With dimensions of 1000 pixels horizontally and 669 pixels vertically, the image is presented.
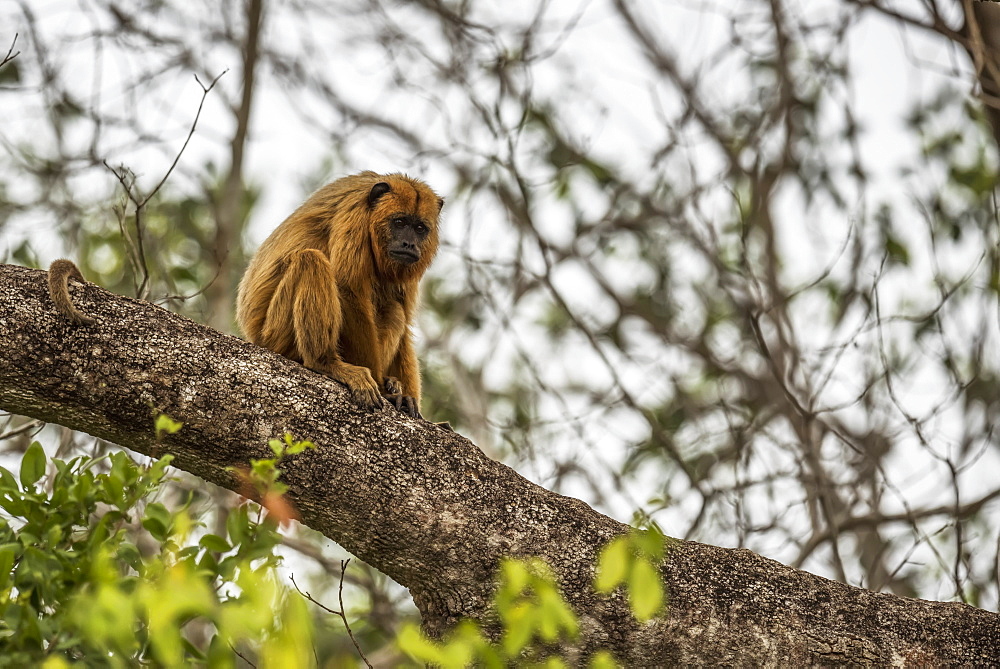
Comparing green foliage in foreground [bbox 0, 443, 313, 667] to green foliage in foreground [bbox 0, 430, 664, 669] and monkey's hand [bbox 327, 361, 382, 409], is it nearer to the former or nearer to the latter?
green foliage in foreground [bbox 0, 430, 664, 669]

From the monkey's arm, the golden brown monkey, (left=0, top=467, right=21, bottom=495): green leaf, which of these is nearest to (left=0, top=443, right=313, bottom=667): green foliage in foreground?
(left=0, top=467, right=21, bottom=495): green leaf

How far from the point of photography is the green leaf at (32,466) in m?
3.01

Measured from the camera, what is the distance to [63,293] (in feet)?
12.2

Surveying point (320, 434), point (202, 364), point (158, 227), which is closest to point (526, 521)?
point (320, 434)

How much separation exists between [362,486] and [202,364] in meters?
0.81

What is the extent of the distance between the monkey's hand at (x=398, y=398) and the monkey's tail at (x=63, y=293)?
64.4 inches

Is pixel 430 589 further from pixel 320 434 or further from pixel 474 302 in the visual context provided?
pixel 474 302

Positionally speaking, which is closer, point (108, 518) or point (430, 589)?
point (108, 518)

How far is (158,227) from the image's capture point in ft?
33.9

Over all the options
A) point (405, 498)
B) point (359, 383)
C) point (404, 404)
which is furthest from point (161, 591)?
point (404, 404)

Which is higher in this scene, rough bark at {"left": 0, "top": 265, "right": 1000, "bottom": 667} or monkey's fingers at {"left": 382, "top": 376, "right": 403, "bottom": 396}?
monkey's fingers at {"left": 382, "top": 376, "right": 403, "bottom": 396}

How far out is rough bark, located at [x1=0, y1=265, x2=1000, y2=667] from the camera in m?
3.73

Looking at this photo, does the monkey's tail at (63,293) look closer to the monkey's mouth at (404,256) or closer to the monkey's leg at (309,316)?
the monkey's leg at (309,316)

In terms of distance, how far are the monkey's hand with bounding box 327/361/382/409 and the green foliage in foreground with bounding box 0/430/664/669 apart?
3.26 ft
